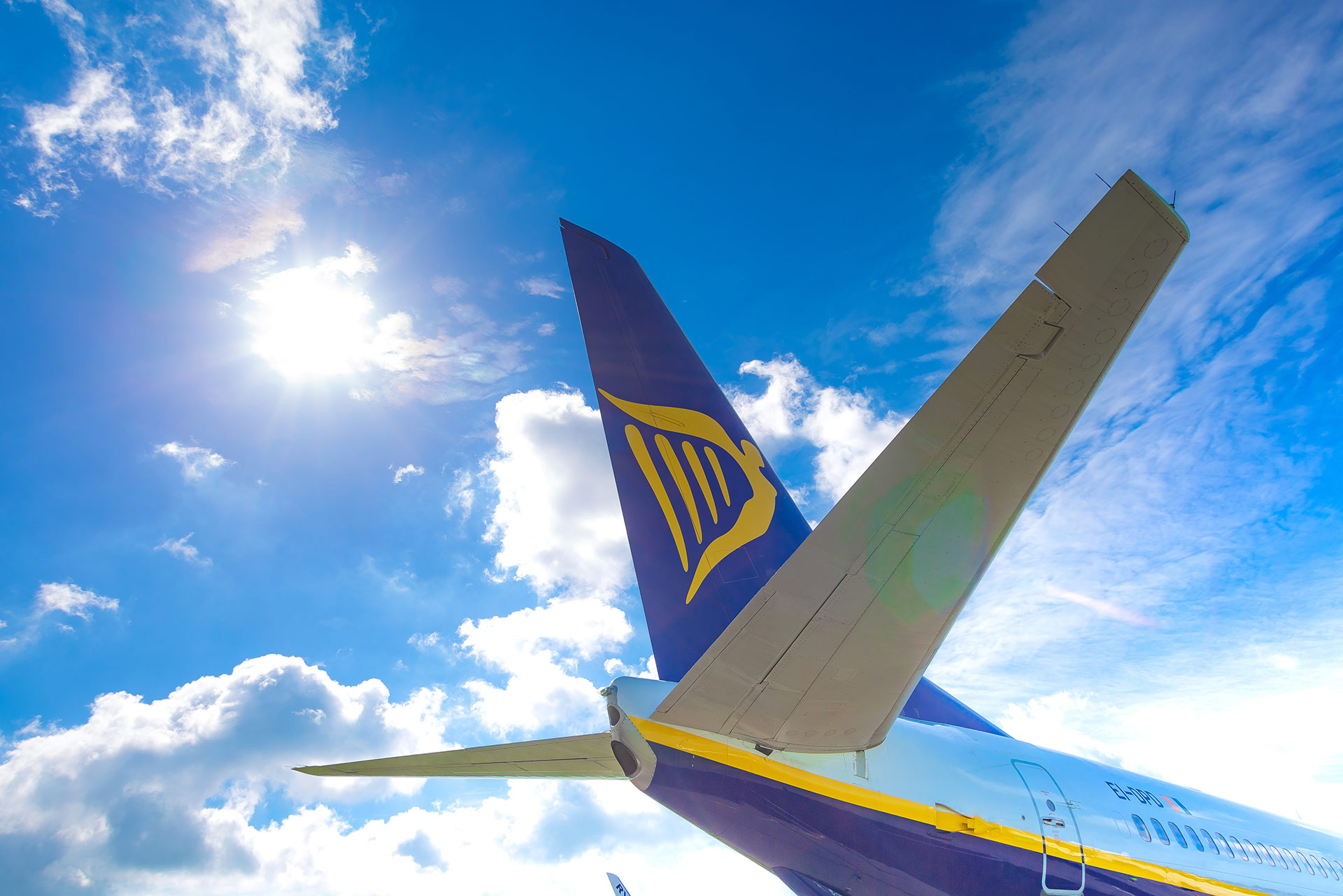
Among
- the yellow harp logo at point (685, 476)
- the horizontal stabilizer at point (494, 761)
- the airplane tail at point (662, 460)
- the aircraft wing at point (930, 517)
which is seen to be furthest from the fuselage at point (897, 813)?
the yellow harp logo at point (685, 476)

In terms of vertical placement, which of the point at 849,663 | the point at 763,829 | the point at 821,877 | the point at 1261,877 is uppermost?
the point at 849,663

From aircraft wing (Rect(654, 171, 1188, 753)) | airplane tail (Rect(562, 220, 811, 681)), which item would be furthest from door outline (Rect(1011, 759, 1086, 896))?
airplane tail (Rect(562, 220, 811, 681))

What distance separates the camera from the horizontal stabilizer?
4238 millimetres

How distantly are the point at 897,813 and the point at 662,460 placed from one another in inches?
140

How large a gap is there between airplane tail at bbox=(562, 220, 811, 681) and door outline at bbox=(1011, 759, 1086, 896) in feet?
9.18

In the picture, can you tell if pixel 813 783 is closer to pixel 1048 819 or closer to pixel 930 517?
pixel 1048 819

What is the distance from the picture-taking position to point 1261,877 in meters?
6.28

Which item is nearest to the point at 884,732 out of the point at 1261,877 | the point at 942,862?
the point at 942,862

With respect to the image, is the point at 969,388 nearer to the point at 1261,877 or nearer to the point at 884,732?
the point at 884,732

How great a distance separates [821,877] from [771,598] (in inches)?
118

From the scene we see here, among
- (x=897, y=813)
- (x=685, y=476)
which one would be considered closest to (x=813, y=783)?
(x=897, y=813)

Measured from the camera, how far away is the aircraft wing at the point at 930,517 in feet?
8.05

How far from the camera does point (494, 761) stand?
171 inches

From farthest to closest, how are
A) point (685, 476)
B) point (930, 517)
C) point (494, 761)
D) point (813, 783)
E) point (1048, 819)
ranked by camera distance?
point (685, 476) < point (1048, 819) < point (494, 761) < point (813, 783) < point (930, 517)
